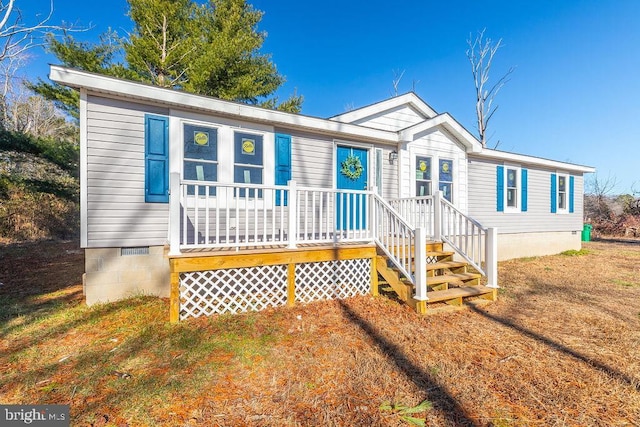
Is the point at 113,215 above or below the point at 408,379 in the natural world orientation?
above

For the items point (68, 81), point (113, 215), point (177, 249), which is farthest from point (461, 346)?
point (68, 81)

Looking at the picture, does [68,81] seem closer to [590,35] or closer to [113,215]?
[113,215]

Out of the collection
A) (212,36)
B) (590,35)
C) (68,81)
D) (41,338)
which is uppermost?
(212,36)

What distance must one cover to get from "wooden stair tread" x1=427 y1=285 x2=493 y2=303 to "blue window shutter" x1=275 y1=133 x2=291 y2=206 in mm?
A: 3244

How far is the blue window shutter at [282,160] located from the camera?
5812mm

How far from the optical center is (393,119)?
7957 mm

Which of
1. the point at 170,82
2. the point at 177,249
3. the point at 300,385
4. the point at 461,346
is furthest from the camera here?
the point at 170,82

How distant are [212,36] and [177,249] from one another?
12.0m

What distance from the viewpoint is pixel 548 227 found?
33.8 feet

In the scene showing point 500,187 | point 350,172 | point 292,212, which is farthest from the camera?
point 500,187

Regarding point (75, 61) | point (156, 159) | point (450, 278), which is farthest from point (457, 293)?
point (75, 61)

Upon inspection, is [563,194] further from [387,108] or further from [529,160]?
[387,108]

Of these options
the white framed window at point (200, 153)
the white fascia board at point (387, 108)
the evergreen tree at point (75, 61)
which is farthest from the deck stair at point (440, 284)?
the evergreen tree at point (75, 61)

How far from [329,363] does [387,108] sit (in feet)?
22.0
